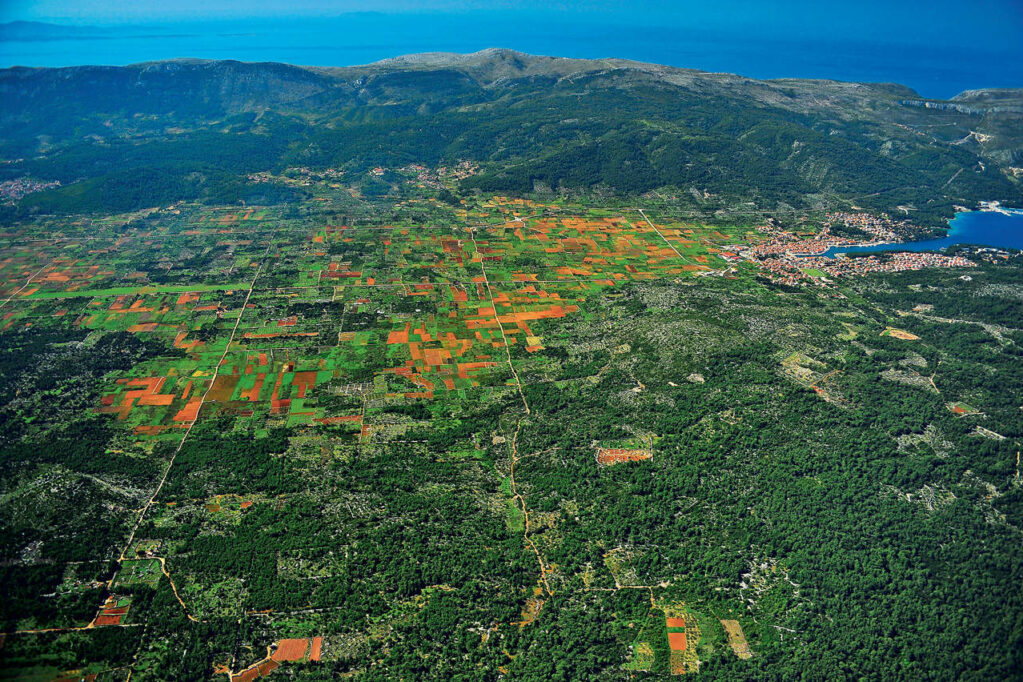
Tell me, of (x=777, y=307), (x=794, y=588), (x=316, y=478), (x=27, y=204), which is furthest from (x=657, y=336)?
(x=27, y=204)

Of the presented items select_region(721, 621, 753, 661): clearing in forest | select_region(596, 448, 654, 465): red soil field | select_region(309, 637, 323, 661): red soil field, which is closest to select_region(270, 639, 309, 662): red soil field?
select_region(309, 637, 323, 661): red soil field

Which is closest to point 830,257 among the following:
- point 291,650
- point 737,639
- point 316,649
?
point 737,639

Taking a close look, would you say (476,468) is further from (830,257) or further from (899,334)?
(830,257)

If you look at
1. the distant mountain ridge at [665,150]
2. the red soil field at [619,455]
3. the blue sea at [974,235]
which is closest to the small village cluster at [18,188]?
the distant mountain ridge at [665,150]

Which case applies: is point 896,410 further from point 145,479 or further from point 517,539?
point 145,479

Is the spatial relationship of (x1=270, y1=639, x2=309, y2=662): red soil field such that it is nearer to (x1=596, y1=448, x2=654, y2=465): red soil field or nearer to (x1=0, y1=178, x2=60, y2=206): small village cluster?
(x1=596, y1=448, x2=654, y2=465): red soil field

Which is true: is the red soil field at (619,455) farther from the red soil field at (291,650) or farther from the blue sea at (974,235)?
the blue sea at (974,235)
